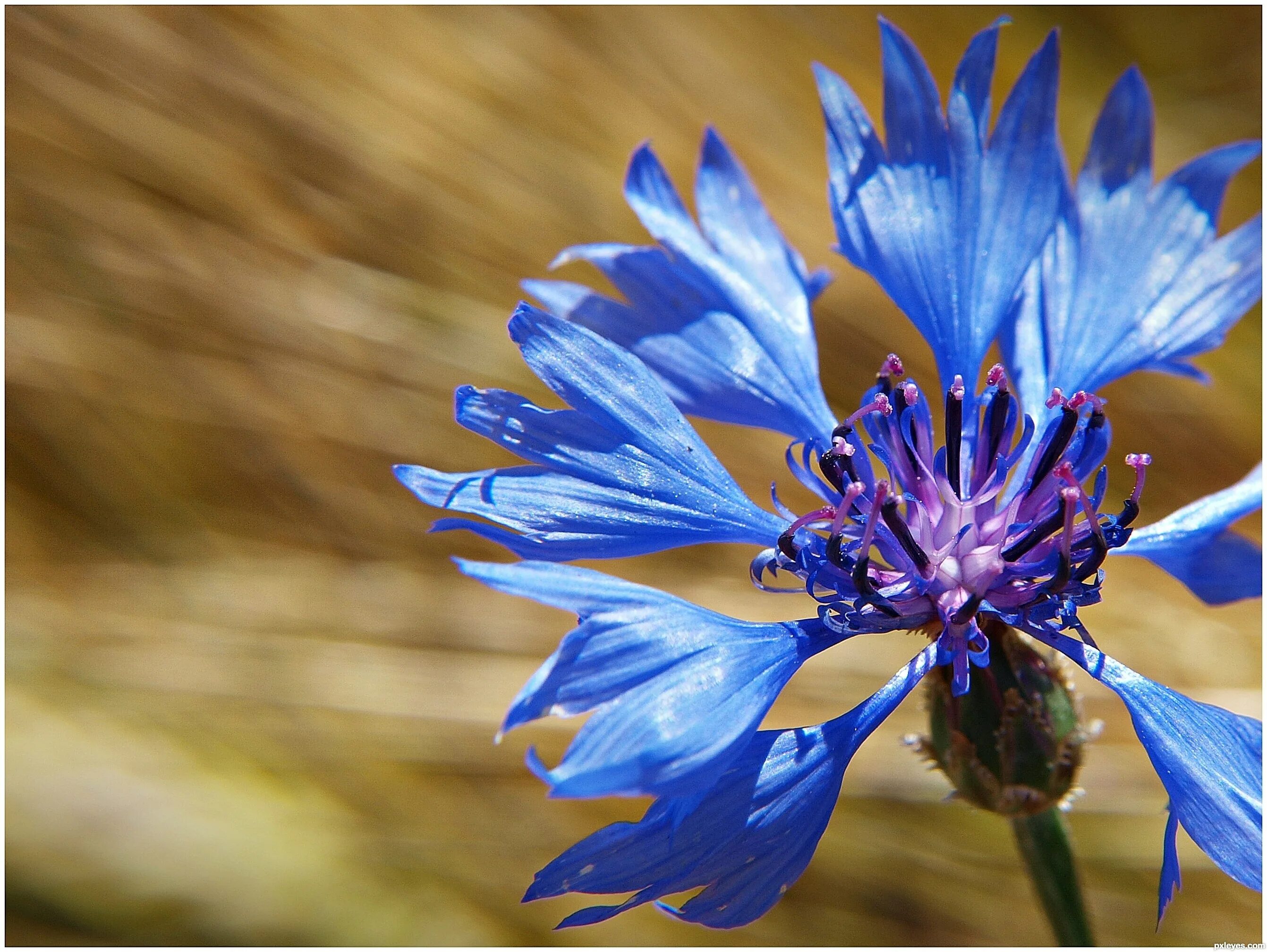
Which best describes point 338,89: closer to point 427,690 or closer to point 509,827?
point 427,690

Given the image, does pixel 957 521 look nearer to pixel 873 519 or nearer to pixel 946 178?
pixel 873 519

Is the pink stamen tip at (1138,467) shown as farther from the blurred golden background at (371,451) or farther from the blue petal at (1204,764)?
the blurred golden background at (371,451)

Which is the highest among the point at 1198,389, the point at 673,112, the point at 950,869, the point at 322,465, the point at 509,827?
the point at 673,112

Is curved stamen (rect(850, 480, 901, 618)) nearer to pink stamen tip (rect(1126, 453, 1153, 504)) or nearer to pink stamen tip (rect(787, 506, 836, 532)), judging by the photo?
pink stamen tip (rect(787, 506, 836, 532))

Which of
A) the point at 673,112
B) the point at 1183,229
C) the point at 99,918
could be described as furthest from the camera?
the point at 673,112

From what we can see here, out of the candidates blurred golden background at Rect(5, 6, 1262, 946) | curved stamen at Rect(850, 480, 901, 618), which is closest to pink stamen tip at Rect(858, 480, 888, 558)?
curved stamen at Rect(850, 480, 901, 618)

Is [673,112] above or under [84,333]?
above

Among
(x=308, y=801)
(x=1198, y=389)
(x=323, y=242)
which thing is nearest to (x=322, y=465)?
(x=323, y=242)
